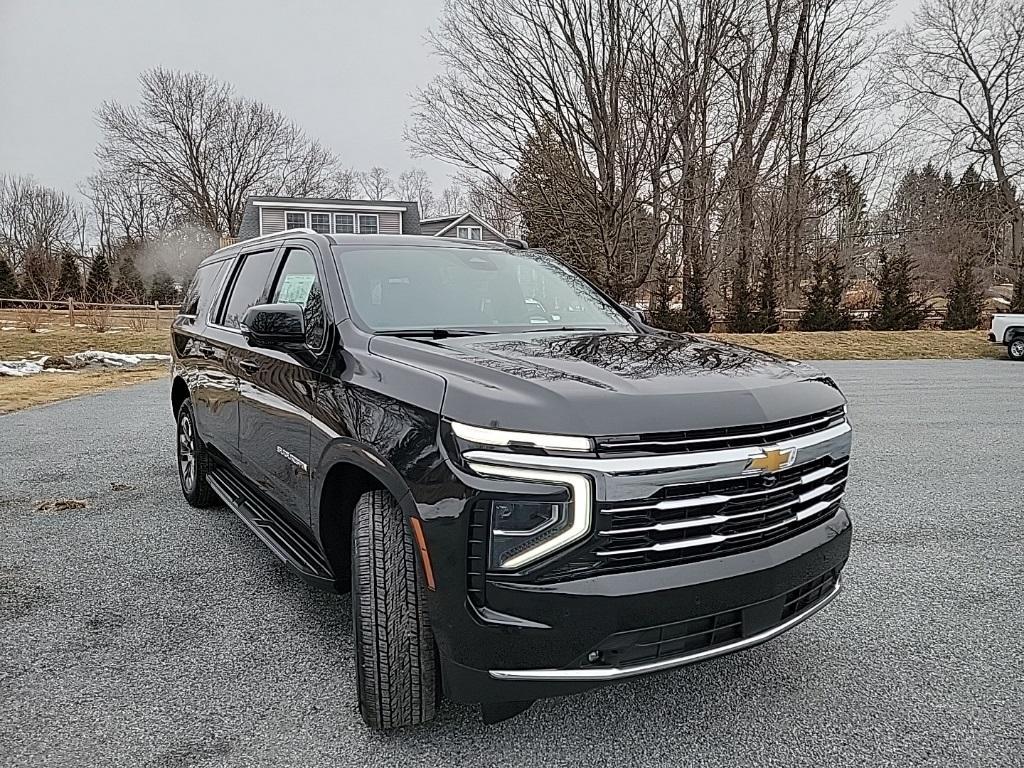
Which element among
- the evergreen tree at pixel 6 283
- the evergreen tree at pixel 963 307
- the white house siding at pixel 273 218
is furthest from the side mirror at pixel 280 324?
the evergreen tree at pixel 6 283

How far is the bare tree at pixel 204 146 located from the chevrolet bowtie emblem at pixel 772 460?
46.1 m

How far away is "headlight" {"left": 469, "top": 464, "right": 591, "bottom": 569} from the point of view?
194cm

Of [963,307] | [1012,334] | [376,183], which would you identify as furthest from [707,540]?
[376,183]

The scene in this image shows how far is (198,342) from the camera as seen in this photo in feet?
15.2

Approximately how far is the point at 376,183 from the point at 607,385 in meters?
61.5

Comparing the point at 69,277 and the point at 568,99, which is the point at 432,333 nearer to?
the point at 568,99

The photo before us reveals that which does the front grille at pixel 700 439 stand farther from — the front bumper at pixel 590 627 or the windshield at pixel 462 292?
the windshield at pixel 462 292

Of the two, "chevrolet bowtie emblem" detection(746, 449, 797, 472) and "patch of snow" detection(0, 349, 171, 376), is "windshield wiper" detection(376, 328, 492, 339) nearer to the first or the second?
"chevrolet bowtie emblem" detection(746, 449, 797, 472)

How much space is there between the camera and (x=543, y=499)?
195 centimetres

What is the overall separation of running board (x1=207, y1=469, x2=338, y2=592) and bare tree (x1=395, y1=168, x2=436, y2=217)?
6180 cm

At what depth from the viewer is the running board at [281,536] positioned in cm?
286

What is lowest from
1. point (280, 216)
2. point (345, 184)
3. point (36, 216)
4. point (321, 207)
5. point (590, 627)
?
point (590, 627)

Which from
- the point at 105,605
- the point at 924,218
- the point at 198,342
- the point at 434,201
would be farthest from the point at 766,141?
the point at 434,201

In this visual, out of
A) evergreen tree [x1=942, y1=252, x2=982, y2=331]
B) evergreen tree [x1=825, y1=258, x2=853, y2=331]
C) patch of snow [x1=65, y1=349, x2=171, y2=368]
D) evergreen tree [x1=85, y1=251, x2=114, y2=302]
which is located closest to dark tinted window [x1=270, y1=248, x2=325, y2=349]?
patch of snow [x1=65, y1=349, x2=171, y2=368]
